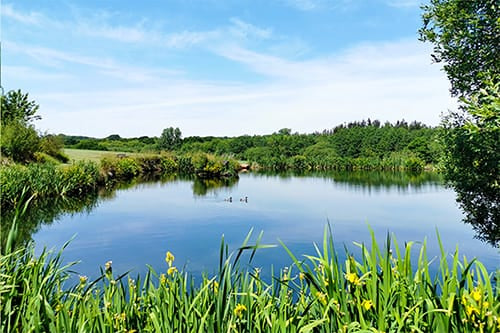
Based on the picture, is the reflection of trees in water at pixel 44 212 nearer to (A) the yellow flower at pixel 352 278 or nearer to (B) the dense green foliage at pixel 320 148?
(A) the yellow flower at pixel 352 278

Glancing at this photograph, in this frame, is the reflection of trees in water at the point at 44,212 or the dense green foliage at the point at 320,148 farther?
the dense green foliage at the point at 320,148

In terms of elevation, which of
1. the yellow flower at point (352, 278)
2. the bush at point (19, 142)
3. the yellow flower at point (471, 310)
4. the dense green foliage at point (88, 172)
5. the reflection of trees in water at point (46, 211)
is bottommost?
the reflection of trees in water at point (46, 211)

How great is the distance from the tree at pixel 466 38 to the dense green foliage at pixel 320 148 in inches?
1230

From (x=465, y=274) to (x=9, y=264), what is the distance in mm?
1836

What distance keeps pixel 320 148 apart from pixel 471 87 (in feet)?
127

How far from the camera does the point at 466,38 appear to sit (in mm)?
4652

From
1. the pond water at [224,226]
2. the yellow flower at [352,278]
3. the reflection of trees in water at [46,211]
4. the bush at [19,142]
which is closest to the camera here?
the yellow flower at [352,278]

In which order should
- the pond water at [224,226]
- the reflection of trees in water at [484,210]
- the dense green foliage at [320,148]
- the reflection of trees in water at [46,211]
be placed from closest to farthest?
the reflection of trees in water at [484,210], the pond water at [224,226], the reflection of trees in water at [46,211], the dense green foliage at [320,148]

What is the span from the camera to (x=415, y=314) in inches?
50.5

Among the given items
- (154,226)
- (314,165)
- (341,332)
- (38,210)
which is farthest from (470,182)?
(314,165)

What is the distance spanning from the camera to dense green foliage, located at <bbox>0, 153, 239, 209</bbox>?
9016mm

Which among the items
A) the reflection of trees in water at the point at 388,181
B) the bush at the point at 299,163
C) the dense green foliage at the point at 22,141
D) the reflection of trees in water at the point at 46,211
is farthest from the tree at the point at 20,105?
the bush at the point at 299,163

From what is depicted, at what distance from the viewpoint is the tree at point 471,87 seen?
4430 mm

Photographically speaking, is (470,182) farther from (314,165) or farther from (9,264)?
(314,165)
